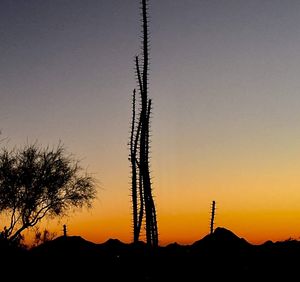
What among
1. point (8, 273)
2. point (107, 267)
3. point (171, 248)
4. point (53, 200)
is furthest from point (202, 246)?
point (53, 200)

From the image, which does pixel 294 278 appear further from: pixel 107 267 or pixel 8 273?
pixel 8 273

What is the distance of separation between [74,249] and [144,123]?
6229 mm

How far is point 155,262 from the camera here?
1966 cm

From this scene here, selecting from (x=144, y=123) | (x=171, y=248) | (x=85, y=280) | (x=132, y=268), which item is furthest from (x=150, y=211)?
(x=85, y=280)

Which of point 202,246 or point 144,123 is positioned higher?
point 144,123

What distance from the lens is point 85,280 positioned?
679 inches

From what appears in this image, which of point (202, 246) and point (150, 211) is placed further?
point (150, 211)

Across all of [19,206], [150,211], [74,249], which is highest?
[19,206]

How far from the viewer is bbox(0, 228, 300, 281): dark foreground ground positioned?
17.6m

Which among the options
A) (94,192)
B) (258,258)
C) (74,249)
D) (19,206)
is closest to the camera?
(258,258)

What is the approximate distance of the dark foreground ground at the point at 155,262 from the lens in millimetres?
17578

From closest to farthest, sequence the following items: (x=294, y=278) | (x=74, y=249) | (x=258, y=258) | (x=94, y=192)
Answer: (x=294, y=278) < (x=258, y=258) < (x=74, y=249) < (x=94, y=192)

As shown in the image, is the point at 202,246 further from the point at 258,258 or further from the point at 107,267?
the point at 107,267

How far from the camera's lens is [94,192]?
134 ft
